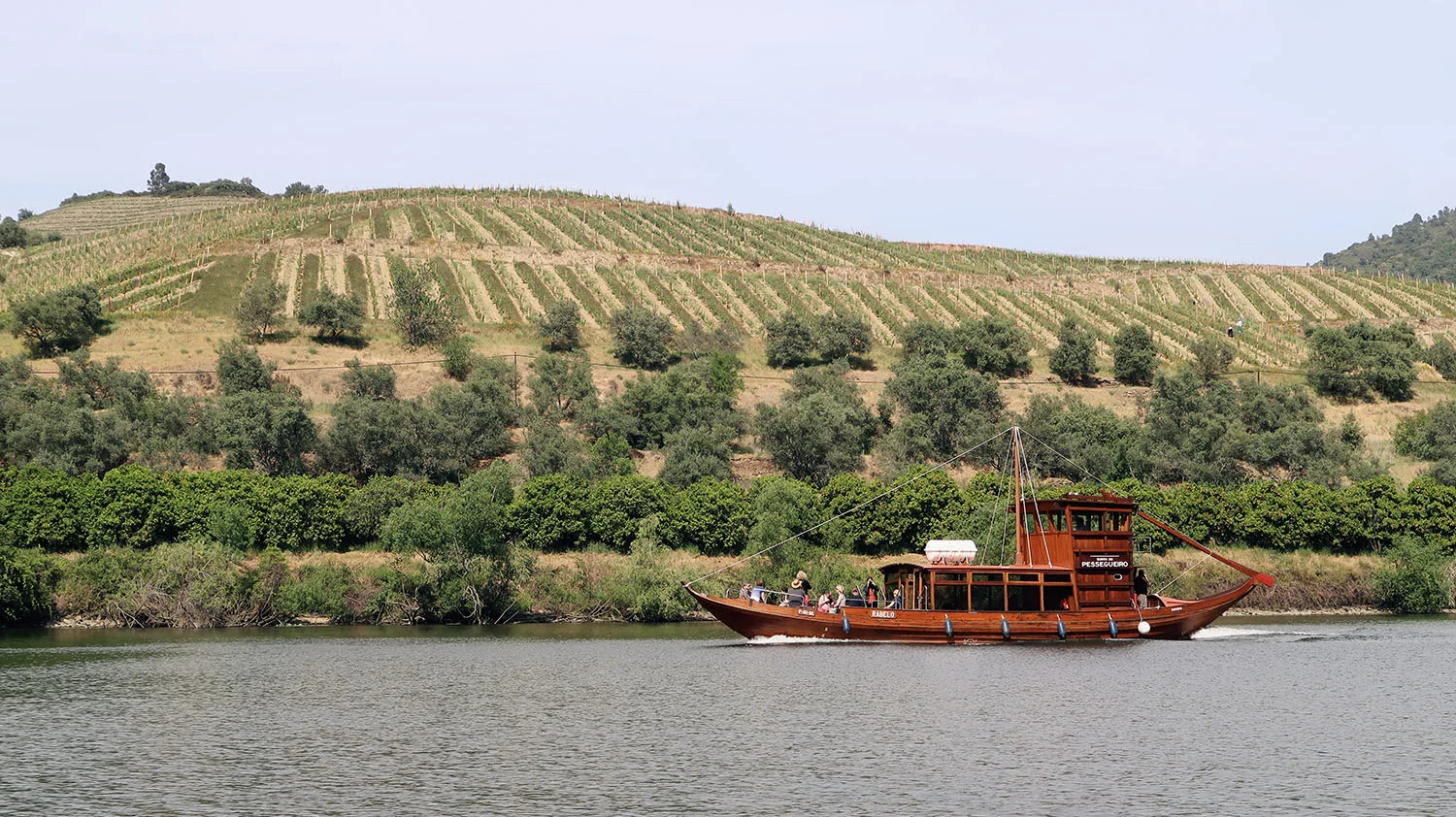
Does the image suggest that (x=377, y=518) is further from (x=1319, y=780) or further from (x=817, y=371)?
(x=1319, y=780)

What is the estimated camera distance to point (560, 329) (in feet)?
445

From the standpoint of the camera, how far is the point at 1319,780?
33906 millimetres

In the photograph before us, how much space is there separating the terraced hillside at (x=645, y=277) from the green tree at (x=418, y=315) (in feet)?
18.7

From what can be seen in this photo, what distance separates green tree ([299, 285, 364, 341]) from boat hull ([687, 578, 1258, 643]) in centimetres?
7407

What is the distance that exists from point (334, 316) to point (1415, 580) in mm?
94479

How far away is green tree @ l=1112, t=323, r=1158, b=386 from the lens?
13925 centimetres

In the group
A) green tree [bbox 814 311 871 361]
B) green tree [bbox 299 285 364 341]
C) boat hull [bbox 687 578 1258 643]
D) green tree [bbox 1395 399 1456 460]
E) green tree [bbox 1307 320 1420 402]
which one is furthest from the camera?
green tree [bbox 814 311 871 361]

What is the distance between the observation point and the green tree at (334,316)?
13150 centimetres

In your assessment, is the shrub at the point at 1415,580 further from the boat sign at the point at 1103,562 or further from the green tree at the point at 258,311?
the green tree at the point at 258,311

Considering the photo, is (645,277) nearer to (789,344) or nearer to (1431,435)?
(789,344)

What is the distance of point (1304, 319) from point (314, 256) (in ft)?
392

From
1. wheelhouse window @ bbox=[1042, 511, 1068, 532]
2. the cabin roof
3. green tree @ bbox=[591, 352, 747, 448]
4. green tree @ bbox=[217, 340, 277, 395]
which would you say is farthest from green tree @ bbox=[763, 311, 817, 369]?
the cabin roof

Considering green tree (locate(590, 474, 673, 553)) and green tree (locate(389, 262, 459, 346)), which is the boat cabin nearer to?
green tree (locate(590, 474, 673, 553))

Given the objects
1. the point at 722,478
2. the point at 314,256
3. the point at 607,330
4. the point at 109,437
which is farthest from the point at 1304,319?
the point at 109,437
